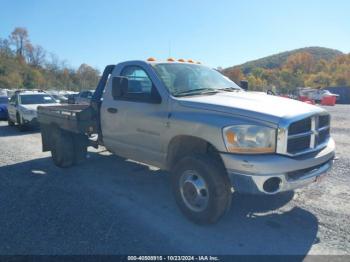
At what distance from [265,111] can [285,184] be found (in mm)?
810

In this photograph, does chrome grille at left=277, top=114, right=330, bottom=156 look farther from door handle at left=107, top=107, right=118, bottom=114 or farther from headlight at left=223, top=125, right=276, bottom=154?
door handle at left=107, top=107, right=118, bottom=114

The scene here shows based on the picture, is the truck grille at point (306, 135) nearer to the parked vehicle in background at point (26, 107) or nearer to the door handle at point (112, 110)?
the door handle at point (112, 110)

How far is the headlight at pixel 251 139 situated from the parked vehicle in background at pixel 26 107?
10.4m

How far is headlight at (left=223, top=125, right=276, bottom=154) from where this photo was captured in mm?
3449

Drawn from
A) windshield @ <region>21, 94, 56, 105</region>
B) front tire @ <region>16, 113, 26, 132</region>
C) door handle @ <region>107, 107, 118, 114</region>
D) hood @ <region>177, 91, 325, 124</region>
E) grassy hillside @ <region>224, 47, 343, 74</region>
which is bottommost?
front tire @ <region>16, 113, 26, 132</region>

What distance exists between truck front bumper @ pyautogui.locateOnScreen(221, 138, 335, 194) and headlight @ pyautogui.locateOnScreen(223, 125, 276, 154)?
0.23 ft

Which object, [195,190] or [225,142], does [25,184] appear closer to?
[195,190]

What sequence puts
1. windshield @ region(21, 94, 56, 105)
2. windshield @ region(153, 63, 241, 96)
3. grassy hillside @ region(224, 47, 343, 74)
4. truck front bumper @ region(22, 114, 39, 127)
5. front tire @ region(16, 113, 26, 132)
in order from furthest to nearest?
grassy hillside @ region(224, 47, 343, 74) < windshield @ region(21, 94, 56, 105) < front tire @ region(16, 113, 26, 132) < truck front bumper @ region(22, 114, 39, 127) < windshield @ region(153, 63, 241, 96)

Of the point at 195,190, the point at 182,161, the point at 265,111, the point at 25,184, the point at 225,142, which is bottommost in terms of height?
the point at 25,184

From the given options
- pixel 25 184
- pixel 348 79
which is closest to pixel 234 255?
pixel 25 184

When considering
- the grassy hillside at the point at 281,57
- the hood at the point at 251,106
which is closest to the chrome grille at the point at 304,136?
the hood at the point at 251,106

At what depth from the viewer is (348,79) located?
7688cm

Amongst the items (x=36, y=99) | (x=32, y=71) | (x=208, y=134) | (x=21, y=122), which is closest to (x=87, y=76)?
(x=32, y=71)

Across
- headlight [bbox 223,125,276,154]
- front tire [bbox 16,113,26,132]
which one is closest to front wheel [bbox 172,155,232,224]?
headlight [bbox 223,125,276,154]
